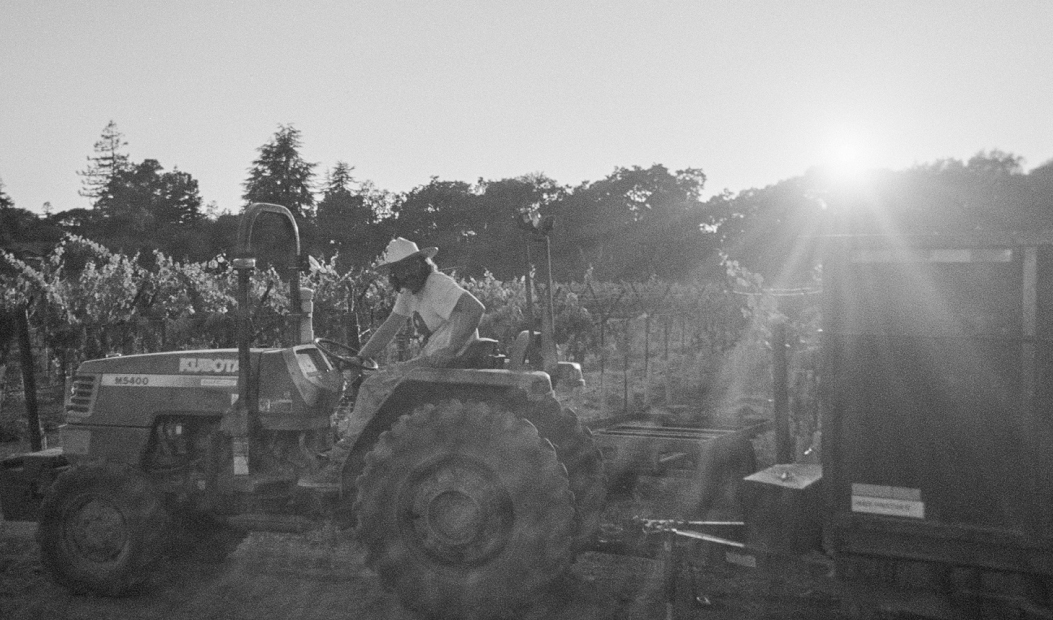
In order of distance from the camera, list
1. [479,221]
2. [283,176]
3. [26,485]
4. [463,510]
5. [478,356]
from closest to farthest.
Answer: [463,510]
[478,356]
[26,485]
[479,221]
[283,176]

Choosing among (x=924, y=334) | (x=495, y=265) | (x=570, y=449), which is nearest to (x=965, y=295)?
(x=924, y=334)

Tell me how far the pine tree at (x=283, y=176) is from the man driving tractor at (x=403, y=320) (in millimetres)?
38052

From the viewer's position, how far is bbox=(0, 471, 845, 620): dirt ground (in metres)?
4.78

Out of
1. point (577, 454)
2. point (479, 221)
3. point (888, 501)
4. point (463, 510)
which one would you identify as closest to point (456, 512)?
point (463, 510)

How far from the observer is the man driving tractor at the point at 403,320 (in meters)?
5.17

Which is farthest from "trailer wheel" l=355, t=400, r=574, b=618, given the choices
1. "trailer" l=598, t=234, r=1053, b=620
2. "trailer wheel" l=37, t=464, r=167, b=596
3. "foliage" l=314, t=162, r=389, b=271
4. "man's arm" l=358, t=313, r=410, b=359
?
"foliage" l=314, t=162, r=389, b=271

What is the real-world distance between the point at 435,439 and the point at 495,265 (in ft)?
97.2

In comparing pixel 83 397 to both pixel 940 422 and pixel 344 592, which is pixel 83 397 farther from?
pixel 940 422

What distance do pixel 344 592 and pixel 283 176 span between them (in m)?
41.6

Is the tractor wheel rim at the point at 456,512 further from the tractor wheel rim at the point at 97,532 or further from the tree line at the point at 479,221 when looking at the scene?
the tree line at the point at 479,221

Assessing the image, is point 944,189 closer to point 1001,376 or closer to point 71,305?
point 1001,376

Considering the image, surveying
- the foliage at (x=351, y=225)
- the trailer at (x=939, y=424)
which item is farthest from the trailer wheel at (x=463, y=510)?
the foliage at (x=351, y=225)

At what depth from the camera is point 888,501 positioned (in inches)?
156

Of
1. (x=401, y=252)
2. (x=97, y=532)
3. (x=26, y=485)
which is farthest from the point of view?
(x=26, y=485)
